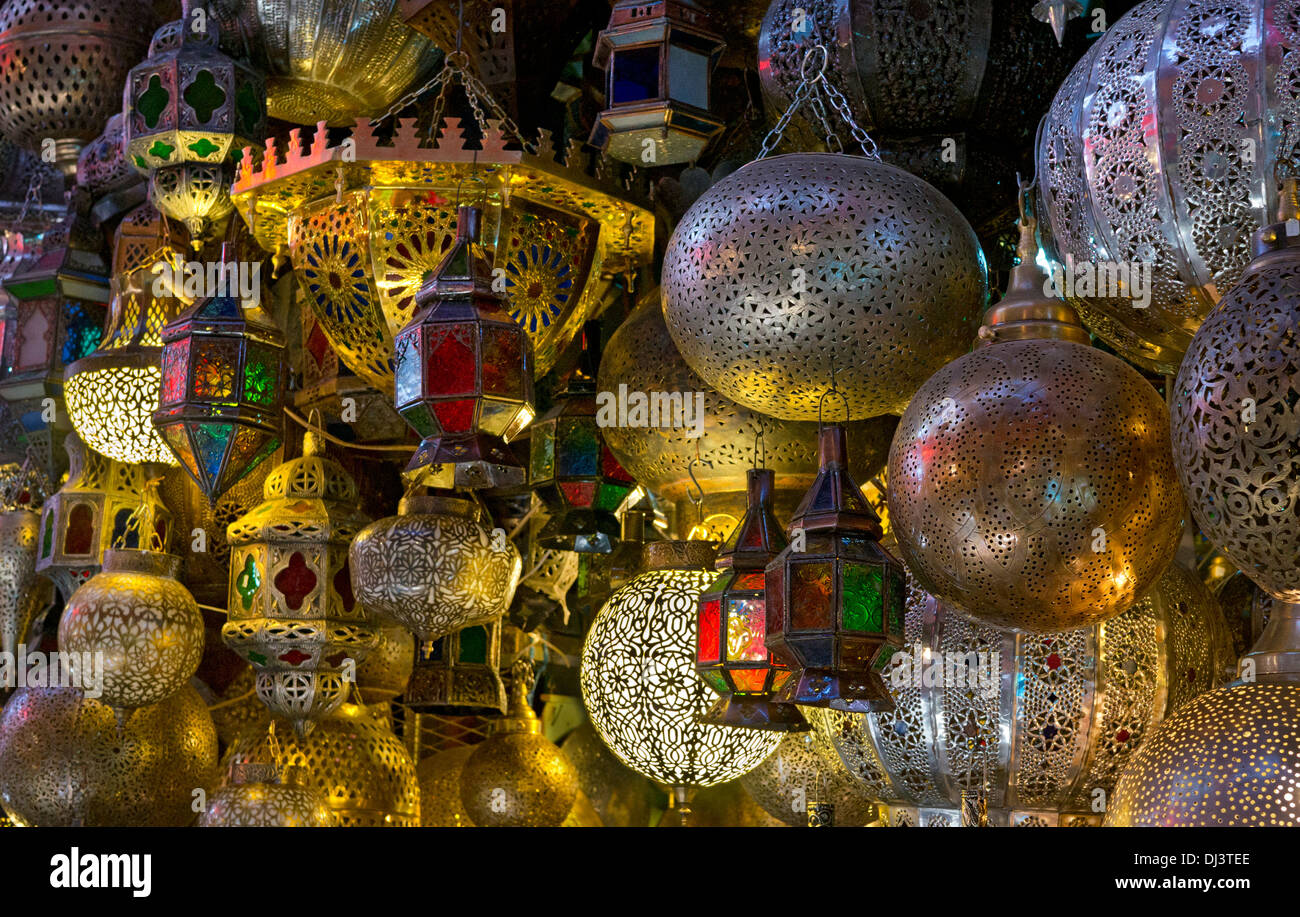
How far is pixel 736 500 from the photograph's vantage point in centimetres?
236

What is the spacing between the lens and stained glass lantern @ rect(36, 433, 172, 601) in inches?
116

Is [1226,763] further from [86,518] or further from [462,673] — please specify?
[86,518]

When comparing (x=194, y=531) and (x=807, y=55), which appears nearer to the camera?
(x=807, y=55)

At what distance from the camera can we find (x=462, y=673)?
9.43ft

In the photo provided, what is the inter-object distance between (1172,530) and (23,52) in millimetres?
2127

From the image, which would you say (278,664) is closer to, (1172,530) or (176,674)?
(176,674)

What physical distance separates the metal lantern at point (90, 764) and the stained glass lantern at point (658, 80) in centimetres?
124

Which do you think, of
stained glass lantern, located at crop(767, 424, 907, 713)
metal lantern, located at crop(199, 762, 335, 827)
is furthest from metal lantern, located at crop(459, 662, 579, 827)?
stained glass lantern, located at crop(767, 424, 907, 713)

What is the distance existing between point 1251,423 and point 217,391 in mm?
1526

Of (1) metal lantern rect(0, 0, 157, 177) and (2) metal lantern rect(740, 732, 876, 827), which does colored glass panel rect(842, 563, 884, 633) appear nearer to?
(2) metal lantern rect(740, 732, 876, 827)

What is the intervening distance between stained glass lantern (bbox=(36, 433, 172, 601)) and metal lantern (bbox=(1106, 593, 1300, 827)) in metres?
1.93

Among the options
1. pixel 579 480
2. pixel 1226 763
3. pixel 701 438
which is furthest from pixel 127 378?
pixel 1226 763

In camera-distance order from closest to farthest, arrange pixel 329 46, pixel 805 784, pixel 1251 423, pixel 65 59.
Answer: pixel 1251 423 < pixel 805 784 < pixel 329 46 < pixel 65 59
